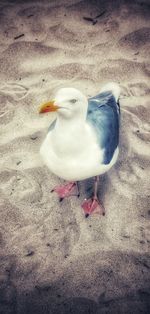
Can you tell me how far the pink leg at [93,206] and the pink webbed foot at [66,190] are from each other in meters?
0.13

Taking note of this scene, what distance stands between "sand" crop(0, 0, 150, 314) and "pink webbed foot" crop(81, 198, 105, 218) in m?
0.05

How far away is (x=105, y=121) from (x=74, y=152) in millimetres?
376

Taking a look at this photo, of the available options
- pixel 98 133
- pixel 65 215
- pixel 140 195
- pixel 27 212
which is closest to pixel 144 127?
pixel 140 195

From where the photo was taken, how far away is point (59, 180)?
2.89m

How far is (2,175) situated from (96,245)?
3.25 ft

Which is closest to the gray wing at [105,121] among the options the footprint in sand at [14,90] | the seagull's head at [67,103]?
the seagull's head at [67,103]

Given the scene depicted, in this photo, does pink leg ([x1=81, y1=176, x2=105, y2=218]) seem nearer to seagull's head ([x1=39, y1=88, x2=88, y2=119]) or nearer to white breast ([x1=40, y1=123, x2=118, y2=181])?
white breast ([x1=40, y1=123, x2=118, y2=181])

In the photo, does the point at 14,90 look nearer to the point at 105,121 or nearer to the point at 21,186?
the point at 21,186

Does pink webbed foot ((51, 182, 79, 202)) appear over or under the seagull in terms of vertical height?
→ under

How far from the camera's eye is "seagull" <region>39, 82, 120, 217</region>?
2.05 meters

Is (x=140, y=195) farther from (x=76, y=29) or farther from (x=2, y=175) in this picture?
(x=76, y=29)

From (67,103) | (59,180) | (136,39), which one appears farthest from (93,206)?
(136,39)

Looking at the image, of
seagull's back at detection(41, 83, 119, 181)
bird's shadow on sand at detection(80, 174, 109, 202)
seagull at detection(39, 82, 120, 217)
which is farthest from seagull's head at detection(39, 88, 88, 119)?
bird's shadow on sand at detection(80, 174, 109, 202)

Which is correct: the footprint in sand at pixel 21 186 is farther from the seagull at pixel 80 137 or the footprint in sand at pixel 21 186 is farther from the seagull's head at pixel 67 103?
the seagull's head at pixel 67 103
